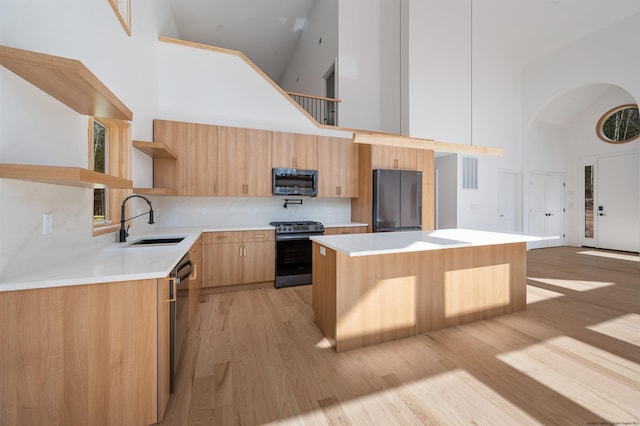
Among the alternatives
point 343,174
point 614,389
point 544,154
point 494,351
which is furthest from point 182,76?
point 544,154

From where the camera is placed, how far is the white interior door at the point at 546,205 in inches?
272

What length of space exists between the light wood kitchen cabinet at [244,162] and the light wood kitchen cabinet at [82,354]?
8.76 feet

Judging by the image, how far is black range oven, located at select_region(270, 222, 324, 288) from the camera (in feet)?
12.5

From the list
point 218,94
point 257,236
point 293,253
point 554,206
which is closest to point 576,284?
point 293,253

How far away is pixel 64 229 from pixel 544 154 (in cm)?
952

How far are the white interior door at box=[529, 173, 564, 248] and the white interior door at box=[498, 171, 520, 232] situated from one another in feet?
1.73

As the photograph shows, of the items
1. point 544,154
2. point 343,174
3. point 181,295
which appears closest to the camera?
point 181,295

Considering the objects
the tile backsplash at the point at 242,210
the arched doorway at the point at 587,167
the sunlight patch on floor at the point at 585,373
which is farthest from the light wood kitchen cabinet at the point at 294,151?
the arched doorway at the point at 587,167

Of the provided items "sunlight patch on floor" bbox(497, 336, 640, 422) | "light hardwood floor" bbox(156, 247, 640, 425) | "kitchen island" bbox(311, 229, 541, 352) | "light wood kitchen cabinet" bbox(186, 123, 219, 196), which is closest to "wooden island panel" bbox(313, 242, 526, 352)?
"kitchen island" bbox(311, 229, 541, 352)

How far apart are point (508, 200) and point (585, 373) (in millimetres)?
5716

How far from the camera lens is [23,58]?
1.11m

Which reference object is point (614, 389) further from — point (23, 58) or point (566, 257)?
point (566, 257)

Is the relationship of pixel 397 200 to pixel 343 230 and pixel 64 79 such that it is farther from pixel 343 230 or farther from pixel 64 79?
pixel 64 79

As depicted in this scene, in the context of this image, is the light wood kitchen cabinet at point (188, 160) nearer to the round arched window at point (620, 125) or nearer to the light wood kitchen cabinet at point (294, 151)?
the light wood kitchen cabinet at point (294, 151)
